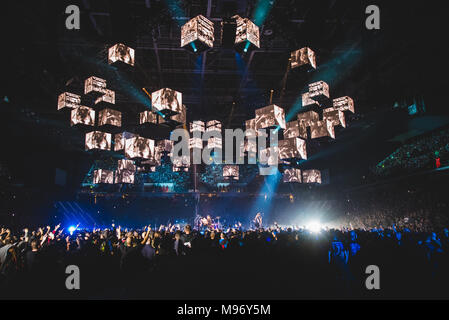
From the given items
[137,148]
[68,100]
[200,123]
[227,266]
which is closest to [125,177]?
[137,148]

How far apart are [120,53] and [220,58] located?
379 centimetres

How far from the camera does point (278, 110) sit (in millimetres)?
5816

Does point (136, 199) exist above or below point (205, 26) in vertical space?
below

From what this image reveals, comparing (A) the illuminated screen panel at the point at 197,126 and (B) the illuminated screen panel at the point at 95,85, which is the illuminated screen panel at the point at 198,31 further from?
(A) the illuminated screen panel at the point at 197,126

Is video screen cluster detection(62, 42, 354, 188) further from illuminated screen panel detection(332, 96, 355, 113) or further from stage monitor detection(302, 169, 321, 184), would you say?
stage monitor detection(302, 169, 321, 184)

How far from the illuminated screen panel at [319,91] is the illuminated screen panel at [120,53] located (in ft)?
12.6

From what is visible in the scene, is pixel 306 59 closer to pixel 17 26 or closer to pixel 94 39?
pixel 94 39

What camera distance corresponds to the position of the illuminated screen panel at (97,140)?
22.2 ft

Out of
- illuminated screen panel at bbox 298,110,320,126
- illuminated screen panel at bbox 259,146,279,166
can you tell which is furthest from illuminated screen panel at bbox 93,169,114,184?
illuminated screen panel at bbox 298,110,320,126

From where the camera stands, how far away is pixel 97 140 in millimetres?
6793

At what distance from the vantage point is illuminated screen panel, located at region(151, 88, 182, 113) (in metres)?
5.11

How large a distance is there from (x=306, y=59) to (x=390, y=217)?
9559mm

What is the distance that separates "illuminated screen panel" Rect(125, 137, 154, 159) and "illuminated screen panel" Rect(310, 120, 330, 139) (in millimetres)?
4510
